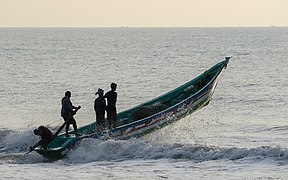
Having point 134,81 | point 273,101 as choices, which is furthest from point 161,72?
point 273,101

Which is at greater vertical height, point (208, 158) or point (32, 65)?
point (32, 65)

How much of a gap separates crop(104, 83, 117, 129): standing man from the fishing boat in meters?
0.32

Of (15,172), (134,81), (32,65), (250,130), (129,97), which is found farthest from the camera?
(32,65)

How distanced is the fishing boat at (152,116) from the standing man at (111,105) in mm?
319

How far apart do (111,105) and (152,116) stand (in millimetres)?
1164

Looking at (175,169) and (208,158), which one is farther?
(208,158)

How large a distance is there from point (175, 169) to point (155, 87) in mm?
23072

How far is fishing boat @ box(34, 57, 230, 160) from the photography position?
17344mm

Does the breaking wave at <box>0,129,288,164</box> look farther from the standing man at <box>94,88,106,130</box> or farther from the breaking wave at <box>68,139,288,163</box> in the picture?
the standing man at <box>94,88,106,130</box>

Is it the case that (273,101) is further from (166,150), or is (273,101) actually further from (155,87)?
(166,150)

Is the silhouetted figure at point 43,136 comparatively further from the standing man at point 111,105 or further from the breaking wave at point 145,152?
the standing man at point 111,105

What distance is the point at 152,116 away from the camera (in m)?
18.3

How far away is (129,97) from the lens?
110ft

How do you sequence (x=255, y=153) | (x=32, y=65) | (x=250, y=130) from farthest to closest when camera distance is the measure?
(x=32, y=65), (x=250, y=130), (x=255, y=153)
